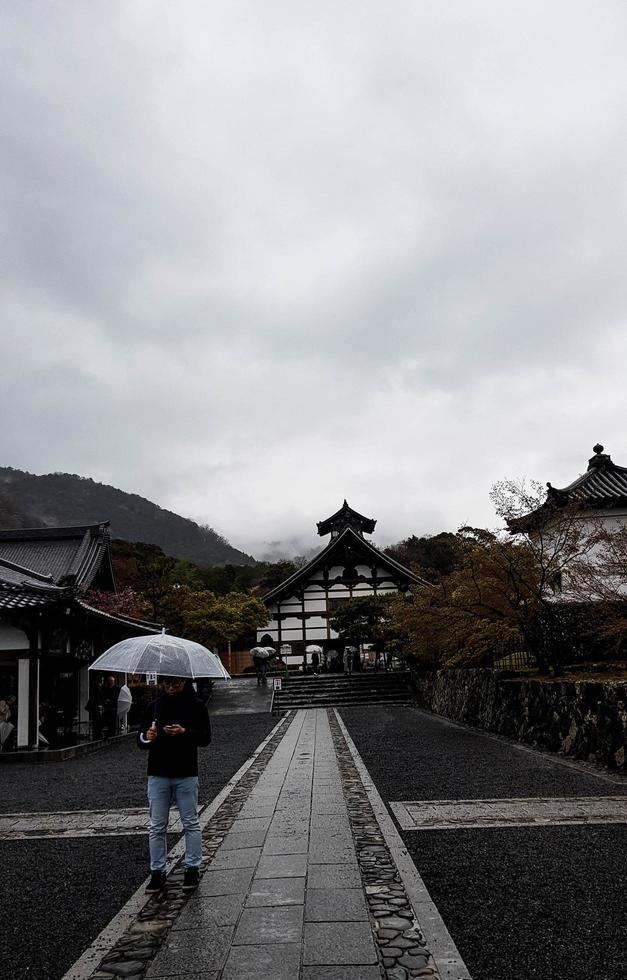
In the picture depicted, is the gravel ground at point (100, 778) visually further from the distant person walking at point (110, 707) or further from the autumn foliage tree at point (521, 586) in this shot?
the autumn foliage tree at point (521, 586)

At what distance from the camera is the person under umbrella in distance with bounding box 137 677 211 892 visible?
200 inches

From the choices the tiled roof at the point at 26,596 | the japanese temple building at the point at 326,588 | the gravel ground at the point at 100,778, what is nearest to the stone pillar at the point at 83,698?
the gravel ground at the point at 100,778

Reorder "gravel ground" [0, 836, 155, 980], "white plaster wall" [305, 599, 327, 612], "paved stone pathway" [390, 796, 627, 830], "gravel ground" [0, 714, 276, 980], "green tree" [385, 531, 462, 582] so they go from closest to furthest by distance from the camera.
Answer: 1. "gravel ground" [0, 836, 155, 980]
2. "gravel ground" [0, 714, 276, 980]
3. "paved stone pathway" [390, 796, 627, 830]
4. "white plaster wall" [305, 599, 327, 612]
5. "green tree" [385, 531, 462, 582]

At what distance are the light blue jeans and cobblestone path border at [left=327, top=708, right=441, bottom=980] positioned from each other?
128cm

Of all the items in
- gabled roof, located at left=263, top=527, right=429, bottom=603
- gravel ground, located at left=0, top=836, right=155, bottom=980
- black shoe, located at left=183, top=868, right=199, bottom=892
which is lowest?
gravel ground, located at left=0, top=836, right=155, bottom=980

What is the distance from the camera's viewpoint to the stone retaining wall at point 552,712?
10.4 m

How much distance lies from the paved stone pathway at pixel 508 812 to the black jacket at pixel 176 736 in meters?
2.73

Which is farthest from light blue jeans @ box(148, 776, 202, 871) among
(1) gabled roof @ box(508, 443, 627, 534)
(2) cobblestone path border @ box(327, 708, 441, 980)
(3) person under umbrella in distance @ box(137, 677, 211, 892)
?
(1) gabled roof @ box(508, 443, 627, 534)

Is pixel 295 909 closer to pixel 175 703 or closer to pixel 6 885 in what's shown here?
pixel 175 703

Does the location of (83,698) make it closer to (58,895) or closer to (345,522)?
(58,895)

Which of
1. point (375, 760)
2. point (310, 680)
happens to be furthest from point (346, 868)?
point (310, 680)

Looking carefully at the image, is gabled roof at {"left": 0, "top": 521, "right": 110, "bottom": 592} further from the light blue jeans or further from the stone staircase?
the light blue jeans

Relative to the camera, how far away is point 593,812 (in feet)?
24.2

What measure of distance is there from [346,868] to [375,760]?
6811mm
